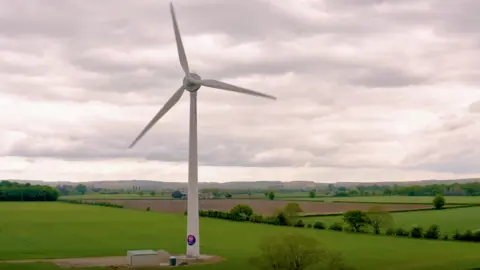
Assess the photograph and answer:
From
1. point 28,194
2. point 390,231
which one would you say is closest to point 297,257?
point 390,231

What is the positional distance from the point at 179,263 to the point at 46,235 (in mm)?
36023

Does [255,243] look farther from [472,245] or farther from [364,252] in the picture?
[472,245]

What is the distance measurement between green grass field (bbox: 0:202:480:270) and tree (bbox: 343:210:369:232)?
16.6ft

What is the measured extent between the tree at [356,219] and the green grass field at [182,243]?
16.6 ft

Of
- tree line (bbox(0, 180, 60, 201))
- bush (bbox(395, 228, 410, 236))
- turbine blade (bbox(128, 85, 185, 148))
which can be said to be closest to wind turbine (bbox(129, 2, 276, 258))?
turbine blade (bbox(128, 85, 185, 148))

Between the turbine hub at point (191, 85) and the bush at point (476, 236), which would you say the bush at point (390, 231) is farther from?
the turbine hub at point (191, 85)

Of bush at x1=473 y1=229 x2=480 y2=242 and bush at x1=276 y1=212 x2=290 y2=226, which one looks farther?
bush at x1=276 y1=212 x2=290 y2=226

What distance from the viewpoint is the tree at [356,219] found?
9681cm

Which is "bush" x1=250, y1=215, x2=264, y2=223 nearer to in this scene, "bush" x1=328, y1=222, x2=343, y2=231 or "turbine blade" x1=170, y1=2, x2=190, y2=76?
"bush" x1=328, y1=222, x2=343, y2=231

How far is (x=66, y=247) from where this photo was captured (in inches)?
2931

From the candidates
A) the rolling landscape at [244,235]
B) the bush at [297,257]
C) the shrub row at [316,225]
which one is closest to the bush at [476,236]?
the shrub row at [316,225]

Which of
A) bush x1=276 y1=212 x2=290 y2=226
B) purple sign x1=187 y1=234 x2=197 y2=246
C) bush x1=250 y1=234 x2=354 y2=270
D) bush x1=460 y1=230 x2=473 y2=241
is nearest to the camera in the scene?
bush x1=250 y1=234 x2=354 y2=270

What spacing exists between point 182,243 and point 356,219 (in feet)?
98.9

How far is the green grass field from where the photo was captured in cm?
6284
